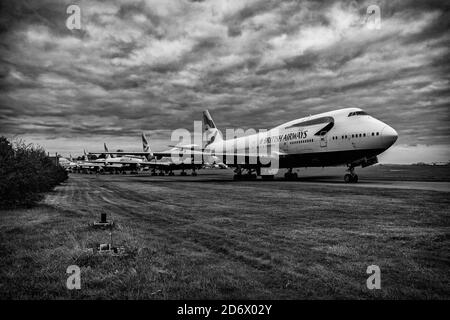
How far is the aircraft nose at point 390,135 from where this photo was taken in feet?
75.9

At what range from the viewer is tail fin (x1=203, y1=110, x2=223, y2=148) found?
5009 cm

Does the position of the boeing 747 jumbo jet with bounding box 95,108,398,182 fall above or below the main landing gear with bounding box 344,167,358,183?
above

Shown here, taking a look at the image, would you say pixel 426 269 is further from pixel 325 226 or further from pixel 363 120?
pixel 363 120

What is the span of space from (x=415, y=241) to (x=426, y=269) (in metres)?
1.94

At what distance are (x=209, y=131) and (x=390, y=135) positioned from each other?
32094mm

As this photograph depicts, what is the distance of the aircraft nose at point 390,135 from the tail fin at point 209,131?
29588mm

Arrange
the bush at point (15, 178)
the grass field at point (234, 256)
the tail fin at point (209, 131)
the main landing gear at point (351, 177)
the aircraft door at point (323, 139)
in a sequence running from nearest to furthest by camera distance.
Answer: the grass field at point (234, 256), the bush at point (15, 178), the main landing gear at point (351, 177), the aircraft door at point (323, 139), the tail fin at point (209, 131)

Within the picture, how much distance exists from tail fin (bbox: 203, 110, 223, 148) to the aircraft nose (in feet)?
97.1

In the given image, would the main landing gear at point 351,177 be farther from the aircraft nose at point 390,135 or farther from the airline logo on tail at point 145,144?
the airline logo on tail at point 145,144

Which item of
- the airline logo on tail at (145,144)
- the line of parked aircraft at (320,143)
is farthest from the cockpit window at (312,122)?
the airline logo on tail at (145,144)

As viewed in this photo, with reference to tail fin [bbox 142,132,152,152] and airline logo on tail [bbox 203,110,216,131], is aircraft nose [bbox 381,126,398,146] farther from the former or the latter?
tail fin [bbox 142,132,152,152]

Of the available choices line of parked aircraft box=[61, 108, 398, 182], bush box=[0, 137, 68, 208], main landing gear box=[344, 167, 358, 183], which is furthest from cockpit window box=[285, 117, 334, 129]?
bush box=[0, 137, 68, 208]

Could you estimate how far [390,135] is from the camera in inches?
910
